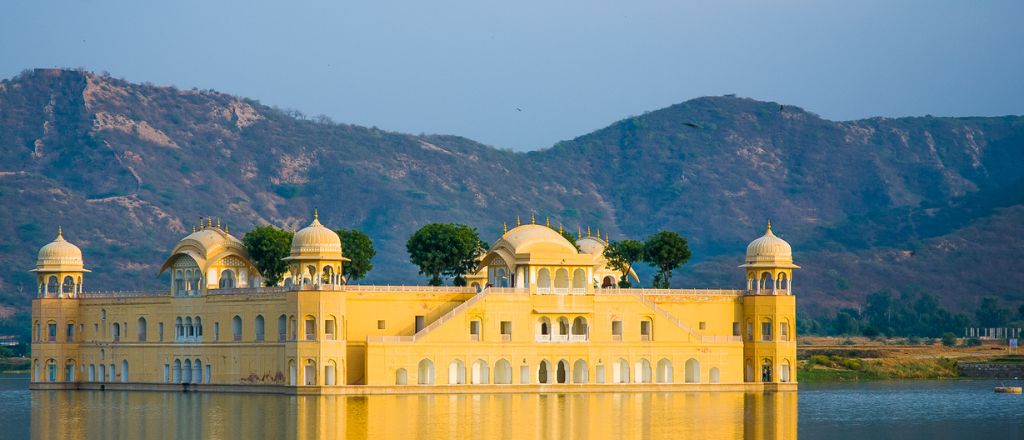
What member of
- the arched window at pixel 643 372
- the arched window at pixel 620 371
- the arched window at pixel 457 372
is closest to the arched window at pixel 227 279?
the arched window at pixel 457 372

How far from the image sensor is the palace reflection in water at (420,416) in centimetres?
5416

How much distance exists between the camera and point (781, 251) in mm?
77312

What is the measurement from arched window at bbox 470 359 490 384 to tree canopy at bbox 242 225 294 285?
35.2 ft

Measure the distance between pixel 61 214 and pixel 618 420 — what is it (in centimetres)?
11537

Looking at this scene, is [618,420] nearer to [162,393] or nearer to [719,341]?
[719,341]

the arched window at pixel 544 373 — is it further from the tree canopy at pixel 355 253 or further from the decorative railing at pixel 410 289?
the tree canopy at pixel 355 253

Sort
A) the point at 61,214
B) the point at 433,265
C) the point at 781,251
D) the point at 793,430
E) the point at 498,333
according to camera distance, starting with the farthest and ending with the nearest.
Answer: the point at 61,214, the point at 433,265, the point at 781,251, the point at 498,333, the point at 793,430

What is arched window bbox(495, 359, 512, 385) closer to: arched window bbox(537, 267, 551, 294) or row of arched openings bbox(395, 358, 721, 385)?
row of arched openings bbox(395, 358, 721, 385)

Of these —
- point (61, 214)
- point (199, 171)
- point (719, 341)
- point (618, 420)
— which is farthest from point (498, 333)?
point (199, 171)

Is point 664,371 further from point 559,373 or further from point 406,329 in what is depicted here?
point 406,329

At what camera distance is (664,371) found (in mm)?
74750

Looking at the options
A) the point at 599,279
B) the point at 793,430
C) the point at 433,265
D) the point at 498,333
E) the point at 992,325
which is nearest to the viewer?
the point at 793,430

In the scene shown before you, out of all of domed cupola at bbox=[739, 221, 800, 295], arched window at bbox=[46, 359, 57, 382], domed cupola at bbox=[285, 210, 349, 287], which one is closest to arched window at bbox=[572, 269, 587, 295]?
domed cupola at bbox=[739, 221, 800, 295]

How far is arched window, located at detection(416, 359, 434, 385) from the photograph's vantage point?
7125 cm
